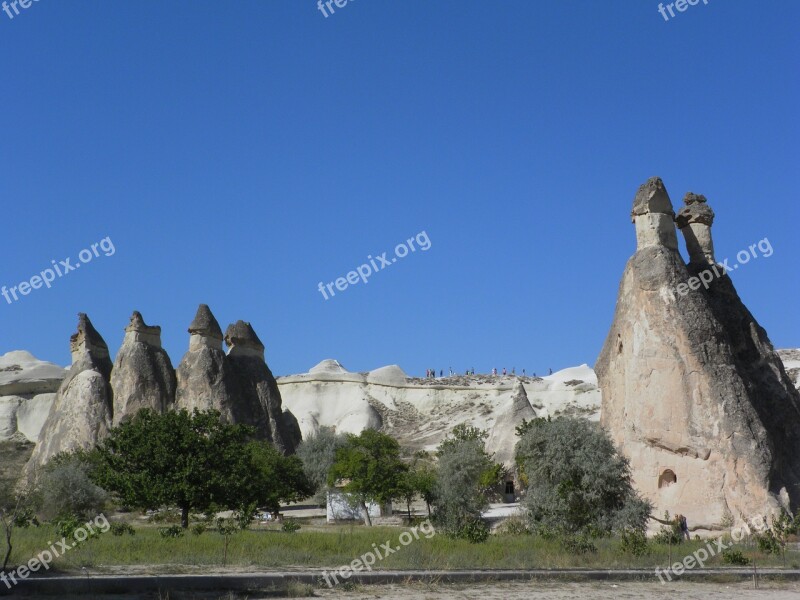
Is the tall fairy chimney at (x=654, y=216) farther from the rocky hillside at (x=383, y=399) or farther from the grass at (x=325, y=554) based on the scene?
the rocky hillside at (x=383, y=399)

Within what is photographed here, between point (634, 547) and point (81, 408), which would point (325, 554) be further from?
point (81, 408)

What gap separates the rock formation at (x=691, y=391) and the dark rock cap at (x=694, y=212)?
4.27 feet

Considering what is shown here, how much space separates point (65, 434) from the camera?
3784 cm

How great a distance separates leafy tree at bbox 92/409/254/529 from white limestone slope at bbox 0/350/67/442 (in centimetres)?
3305

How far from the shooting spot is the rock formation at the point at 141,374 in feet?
124

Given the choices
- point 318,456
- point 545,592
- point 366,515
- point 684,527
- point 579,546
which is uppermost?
point 318,456

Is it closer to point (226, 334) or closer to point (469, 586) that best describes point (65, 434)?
point (226, 334)

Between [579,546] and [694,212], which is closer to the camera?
[579,546]

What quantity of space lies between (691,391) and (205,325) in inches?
947

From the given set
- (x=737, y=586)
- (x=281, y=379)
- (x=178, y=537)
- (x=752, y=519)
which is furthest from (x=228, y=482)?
(x=281, y=379)

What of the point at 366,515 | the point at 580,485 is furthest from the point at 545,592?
the point at 366,515

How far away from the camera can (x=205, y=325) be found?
39844 mm

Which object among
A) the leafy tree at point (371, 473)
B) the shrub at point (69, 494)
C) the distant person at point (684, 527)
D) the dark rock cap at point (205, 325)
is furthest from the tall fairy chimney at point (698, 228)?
the dark rock cap at point (205, 325)

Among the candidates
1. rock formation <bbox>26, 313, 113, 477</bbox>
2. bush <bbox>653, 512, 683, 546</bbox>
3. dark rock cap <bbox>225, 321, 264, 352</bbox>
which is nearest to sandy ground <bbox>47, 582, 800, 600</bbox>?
bush <bbox>653, 512, 683, 546</bbox>
